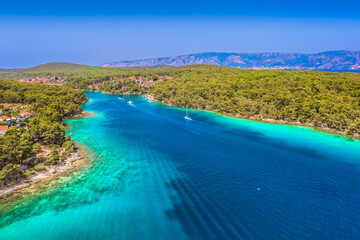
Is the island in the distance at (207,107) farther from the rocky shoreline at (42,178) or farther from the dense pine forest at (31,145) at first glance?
the rocky shoreline at (42,178)

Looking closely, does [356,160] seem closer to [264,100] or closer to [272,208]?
[272,208]

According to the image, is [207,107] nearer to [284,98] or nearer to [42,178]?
[284,98]

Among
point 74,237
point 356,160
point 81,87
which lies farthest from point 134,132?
point 81,87

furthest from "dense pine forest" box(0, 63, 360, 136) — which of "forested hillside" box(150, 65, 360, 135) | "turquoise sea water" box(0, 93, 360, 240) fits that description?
"turquoise sea water" box(0, 93, 360, 240)

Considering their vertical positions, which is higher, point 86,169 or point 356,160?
point 86,169

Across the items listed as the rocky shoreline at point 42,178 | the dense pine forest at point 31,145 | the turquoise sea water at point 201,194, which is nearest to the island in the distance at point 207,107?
the dense pine forest at point 31,145

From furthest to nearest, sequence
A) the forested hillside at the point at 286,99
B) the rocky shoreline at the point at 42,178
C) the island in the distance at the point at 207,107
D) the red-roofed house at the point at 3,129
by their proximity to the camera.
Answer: the forested hillside at the point at 286,99 → the red-roofed house at the point at 3,129 → the island in the distance at the point at 207,107 → the rocky shoreline at the point at 42,178

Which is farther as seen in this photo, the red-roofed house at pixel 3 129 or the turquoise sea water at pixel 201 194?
the red-roofed house at pixel 3 129

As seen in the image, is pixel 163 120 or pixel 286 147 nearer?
pixel 286 147
